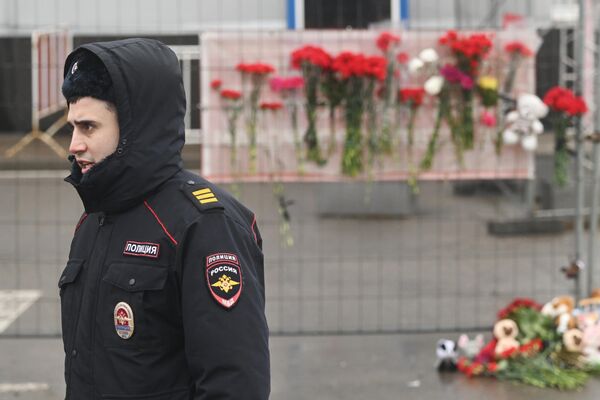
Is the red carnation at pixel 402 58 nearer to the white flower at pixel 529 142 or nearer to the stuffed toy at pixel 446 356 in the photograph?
the white flower at pixel 529 142

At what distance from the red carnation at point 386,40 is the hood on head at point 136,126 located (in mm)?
4319

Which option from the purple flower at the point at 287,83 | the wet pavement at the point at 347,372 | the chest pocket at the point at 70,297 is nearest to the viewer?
the chest pocket at the point at 70,297

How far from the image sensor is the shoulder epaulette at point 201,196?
2605 mm

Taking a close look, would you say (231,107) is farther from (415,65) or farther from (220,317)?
(220,317)

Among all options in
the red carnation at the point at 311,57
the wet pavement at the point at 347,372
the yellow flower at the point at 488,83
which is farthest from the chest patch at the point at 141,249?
the yellow flower at the point at 488,83

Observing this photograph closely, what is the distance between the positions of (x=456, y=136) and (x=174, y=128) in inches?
177

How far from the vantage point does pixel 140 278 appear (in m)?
2.55

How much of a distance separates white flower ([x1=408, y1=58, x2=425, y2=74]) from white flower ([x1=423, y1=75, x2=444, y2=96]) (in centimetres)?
11

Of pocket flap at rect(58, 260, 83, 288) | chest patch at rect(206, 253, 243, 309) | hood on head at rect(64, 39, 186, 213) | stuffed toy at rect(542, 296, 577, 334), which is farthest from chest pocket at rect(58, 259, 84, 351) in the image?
stuffed toy at rect(542, 296, 577, 334)

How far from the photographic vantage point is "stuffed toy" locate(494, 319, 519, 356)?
6211mm

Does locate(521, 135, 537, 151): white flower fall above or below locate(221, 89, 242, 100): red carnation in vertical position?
below

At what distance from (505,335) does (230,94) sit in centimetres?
228

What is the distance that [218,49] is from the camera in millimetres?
6938

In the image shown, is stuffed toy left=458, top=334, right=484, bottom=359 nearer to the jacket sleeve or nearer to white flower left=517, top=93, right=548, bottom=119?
white flower left=517, top=93, right=548, bottom=119
